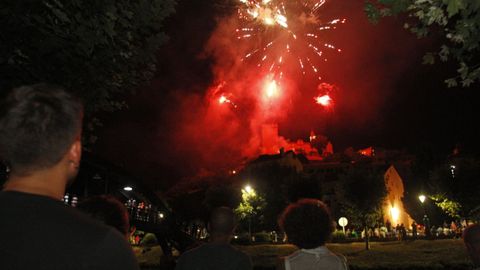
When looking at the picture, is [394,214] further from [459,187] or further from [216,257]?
[216,257]

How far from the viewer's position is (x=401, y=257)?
939 inches

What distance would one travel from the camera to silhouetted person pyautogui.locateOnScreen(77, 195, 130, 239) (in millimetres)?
3639

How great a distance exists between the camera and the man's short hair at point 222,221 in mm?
4488

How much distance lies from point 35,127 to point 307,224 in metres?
3.21

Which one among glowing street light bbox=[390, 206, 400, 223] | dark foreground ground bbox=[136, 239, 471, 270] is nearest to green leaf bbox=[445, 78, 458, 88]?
dark foreground ground bbox=[136, 239, 471, 270]

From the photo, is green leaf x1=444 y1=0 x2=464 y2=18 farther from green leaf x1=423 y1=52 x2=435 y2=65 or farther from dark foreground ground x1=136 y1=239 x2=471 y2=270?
dark foreground ground x1=136 y1=239 x2=471 y2=270

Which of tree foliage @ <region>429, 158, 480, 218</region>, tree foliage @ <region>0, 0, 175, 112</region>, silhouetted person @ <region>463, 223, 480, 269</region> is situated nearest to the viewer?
silhouetted person @ <region>463, 223, 480, 269</region>

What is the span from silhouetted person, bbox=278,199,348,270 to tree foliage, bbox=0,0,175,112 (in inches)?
170

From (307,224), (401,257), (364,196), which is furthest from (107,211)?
(364,196)

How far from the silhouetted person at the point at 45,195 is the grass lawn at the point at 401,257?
68.1ft

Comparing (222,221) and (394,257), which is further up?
(222,221)

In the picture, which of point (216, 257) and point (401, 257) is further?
point (401, 257)

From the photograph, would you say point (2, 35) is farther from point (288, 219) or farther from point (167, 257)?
point (167, 257)

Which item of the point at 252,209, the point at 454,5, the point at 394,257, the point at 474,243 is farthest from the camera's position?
the point at 252,209
